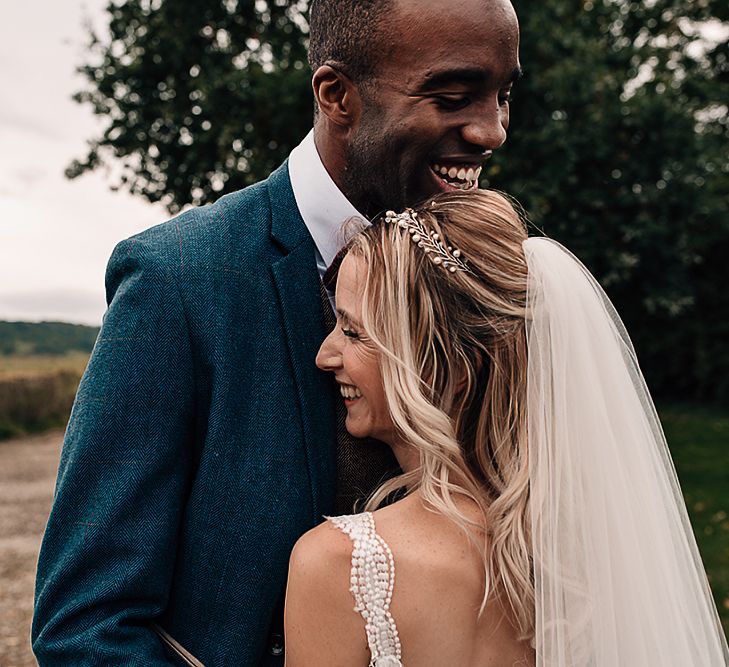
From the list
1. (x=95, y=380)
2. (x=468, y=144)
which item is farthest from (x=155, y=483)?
(x=468, y=144)

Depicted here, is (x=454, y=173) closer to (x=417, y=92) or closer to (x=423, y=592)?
(x=417, y=92)

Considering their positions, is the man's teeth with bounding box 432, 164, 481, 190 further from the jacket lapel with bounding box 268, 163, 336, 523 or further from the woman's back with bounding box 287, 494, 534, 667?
the woman's back with bounding box 287, 494, 534, 667

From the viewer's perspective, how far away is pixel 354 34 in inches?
87.4

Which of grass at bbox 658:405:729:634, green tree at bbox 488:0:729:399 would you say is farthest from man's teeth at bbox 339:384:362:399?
green tree at bbox 488:0:729:399

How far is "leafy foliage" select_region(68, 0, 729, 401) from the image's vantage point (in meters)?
10.6

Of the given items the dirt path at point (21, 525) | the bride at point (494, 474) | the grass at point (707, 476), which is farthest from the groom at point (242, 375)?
the dirt path at point (21, 525)

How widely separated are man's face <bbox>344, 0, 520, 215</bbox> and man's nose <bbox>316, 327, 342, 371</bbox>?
0.46 metres

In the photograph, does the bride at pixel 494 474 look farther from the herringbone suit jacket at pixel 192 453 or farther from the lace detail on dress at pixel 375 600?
the herringbone suit jacket at pixel 192 453

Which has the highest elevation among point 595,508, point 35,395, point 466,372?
point 466,372

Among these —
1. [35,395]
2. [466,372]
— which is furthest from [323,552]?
[35,395]

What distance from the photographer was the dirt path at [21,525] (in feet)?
27.5

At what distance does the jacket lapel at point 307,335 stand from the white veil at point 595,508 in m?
0.51

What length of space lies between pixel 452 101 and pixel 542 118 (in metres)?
9.12

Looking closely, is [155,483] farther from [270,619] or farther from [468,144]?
[468,144]
